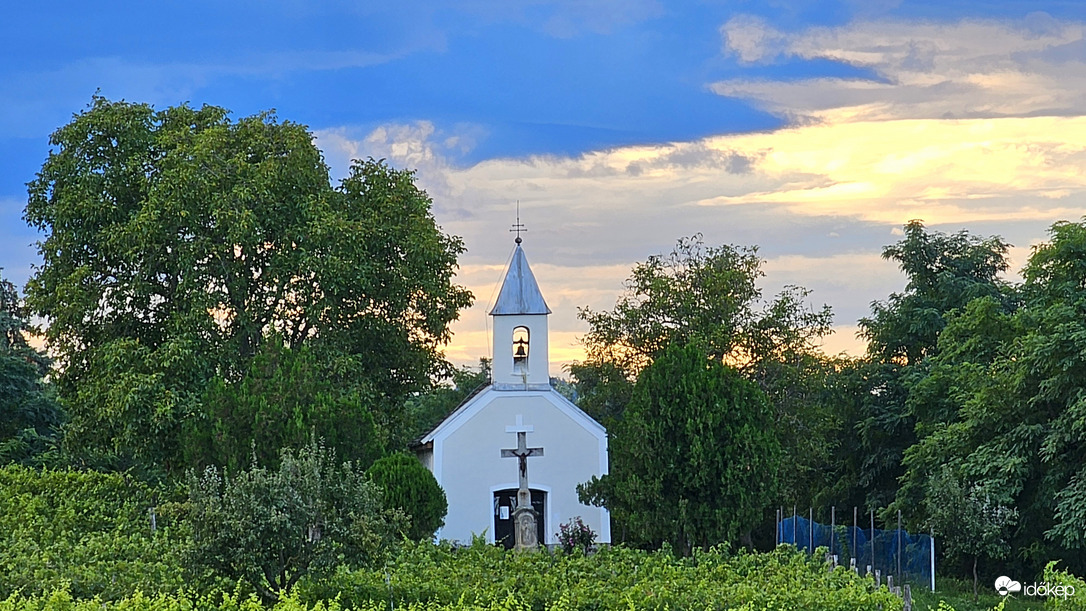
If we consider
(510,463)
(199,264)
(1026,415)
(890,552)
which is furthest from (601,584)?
(199,264)

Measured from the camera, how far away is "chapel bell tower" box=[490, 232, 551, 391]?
110 ft

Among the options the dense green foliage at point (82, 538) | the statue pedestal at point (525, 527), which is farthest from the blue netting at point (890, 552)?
the dense green foliage at point (82, 538)

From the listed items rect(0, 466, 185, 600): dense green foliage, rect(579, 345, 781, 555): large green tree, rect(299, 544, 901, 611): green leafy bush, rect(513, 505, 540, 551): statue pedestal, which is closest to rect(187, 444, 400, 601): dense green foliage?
rect(299, 544, 901, 611): green leafy bush

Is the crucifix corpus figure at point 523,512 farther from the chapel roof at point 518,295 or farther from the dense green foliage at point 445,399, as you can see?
the dense green foliage at point 445,399

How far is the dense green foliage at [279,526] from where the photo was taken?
15.2 m

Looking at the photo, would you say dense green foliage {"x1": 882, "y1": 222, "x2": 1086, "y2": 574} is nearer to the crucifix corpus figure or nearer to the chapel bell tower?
the crucifix corpus figure

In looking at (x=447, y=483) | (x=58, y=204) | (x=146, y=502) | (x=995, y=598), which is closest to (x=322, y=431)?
(x=146, y=502)

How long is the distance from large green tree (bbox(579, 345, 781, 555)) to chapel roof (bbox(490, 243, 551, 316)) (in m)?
8.52

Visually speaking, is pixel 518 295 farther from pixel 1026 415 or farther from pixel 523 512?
pixel 1026 415

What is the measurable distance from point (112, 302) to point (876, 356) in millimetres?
23197

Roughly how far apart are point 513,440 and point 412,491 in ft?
25.2

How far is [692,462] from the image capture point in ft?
80.4

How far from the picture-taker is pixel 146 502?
91.6 ft

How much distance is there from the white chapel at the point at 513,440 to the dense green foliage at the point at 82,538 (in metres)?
8.18
